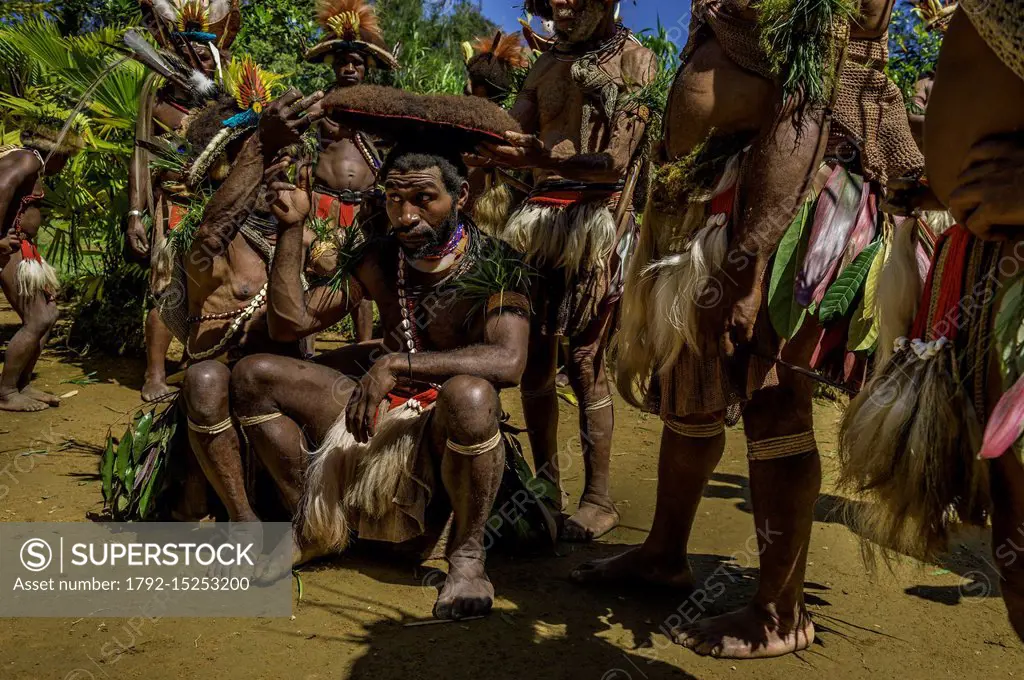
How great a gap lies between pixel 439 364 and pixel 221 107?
1.69 metres

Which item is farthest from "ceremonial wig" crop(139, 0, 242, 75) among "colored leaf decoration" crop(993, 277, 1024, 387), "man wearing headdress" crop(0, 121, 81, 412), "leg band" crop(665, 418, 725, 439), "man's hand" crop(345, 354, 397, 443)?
"colored leaf decoration" crop(993, 277, 1024, 387)

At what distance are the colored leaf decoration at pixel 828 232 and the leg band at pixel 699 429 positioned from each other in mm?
682

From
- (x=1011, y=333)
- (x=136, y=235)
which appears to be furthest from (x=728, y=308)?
(x=136, y=235)

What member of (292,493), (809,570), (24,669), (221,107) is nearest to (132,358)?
(221,107)

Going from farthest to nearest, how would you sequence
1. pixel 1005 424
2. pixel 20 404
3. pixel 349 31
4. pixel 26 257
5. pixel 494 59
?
pixel 494 59 → pixel 349 31 → pixel 26 257 → pixel 20 404 → pixel 1005 424

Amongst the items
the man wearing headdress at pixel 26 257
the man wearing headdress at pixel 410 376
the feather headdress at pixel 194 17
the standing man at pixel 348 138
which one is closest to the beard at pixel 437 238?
the man wearing headdress at pixel 410 376

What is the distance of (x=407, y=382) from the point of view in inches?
135

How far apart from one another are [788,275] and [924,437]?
86cm

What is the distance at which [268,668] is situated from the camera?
2713 mm

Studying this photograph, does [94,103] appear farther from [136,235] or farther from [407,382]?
[407,382]

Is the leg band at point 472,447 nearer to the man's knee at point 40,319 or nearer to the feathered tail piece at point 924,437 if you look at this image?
the feathered tail piece at point 924,437

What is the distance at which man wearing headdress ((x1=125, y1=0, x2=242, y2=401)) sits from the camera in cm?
525

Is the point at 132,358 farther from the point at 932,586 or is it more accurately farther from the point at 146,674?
the point at 932,586

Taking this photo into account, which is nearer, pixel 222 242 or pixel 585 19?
pixel 222 242
